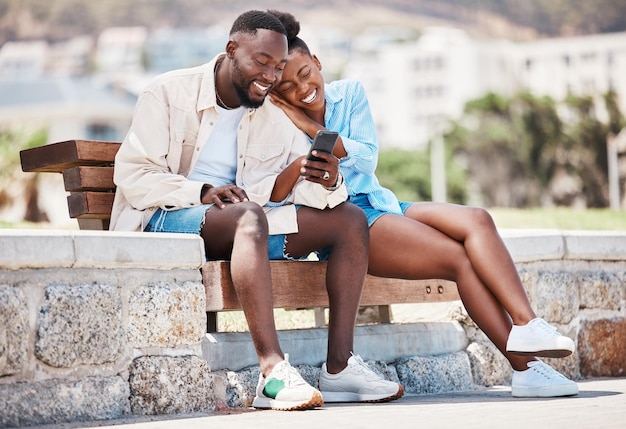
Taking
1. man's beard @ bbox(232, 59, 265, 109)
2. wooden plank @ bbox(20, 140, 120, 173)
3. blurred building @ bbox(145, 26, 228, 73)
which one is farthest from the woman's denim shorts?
blurred building @ bbox(145, 26, 228, 73)

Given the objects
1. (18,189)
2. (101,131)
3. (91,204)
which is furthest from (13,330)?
(101,131)

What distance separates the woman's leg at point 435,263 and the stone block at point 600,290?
1281 millimetres

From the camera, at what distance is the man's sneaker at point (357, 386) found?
4.11 metres

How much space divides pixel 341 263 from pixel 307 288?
0.81ft

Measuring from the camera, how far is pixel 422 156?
3344 inches

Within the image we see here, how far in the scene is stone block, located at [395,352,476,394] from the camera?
15.7 feet

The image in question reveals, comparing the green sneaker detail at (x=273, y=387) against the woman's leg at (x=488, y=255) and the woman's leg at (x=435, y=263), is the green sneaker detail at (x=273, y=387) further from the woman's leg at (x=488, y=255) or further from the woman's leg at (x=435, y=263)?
the woman's leg at (x=488, y=255)

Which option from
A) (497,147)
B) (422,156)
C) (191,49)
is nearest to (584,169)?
(497,147)

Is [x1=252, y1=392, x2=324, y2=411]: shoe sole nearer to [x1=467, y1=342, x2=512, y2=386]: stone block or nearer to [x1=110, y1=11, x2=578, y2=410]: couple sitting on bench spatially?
[x1=110, y1=11, x2=578, y2=410]: couple sitting on bench

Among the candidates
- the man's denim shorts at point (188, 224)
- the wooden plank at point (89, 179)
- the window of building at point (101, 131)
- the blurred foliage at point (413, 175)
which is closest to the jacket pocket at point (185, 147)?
the man's denim shorts at point (188, 224)

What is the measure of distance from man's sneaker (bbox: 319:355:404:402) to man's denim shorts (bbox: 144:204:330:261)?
0.50 metres

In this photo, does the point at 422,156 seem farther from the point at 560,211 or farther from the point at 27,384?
the point at 27,384

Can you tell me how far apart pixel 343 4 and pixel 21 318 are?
18345cm

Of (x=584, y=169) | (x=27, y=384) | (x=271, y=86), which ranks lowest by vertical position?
(x=27, y=384)
